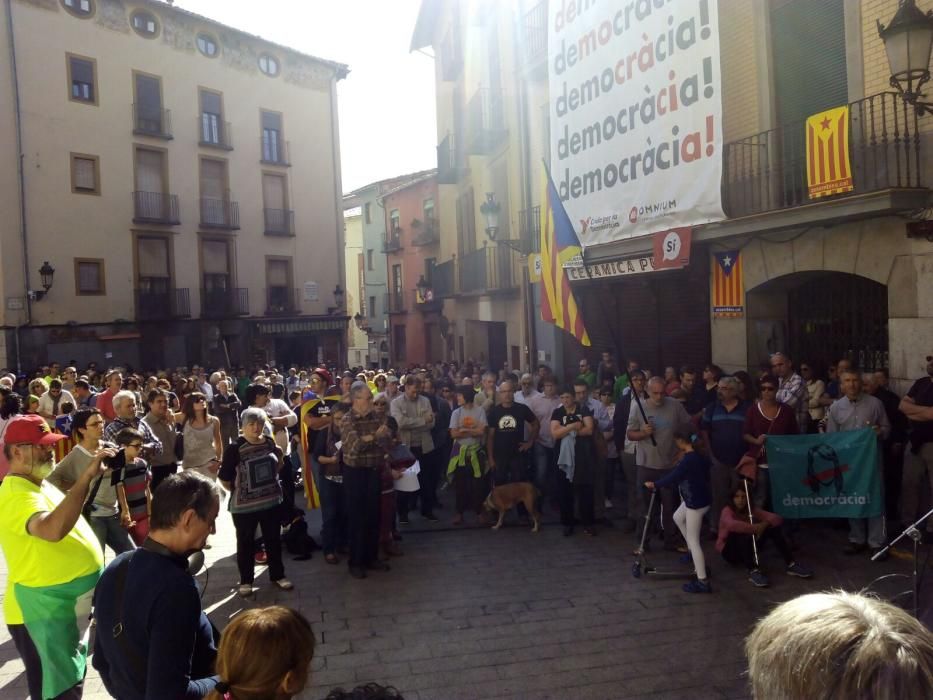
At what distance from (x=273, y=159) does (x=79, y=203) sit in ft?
26.9

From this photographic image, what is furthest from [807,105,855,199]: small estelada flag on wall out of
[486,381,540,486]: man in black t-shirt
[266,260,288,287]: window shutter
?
[266,260,288,287]: window shutter

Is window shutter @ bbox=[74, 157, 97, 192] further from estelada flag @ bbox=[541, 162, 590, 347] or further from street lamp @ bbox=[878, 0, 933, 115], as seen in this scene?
street lamp @ bbox=[878, 0, 933, 115]

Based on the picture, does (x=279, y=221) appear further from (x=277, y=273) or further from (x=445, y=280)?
(x=445, y=280)

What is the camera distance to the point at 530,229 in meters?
16.8

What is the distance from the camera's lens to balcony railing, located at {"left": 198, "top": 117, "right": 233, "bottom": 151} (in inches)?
1158

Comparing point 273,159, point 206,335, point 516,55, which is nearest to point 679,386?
point 516,55

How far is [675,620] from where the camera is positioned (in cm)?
582

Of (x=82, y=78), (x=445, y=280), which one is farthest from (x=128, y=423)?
(x=82, y=78)

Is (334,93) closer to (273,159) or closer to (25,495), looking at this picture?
(273,159)

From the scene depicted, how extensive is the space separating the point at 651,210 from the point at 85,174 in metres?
21.8

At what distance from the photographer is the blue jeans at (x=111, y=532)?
5891 millimetres

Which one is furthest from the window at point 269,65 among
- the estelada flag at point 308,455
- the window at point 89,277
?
the estelada flag at point 308,455

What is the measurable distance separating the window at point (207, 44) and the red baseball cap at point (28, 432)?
96.1 ft

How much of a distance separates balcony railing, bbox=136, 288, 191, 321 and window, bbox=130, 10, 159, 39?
9241 millimetres
